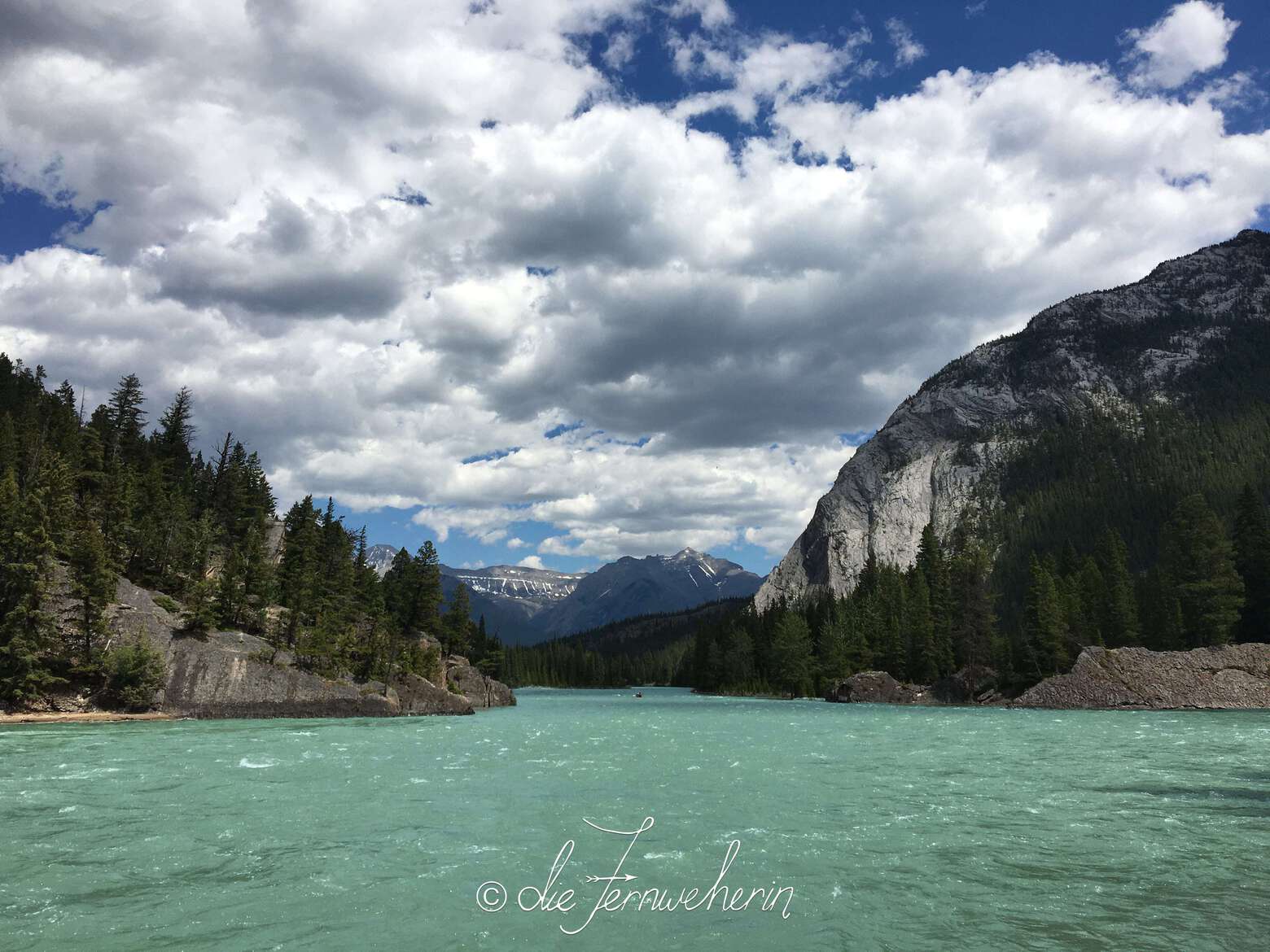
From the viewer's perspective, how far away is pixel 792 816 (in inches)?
832

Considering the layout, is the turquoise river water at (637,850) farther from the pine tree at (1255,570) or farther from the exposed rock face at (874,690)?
the exposed rock face at (874,690)

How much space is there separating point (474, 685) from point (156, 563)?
44.5m

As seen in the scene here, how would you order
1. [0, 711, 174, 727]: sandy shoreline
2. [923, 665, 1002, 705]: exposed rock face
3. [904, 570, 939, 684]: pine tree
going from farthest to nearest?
[904, 570, 939, 684]: pine tree → [923, 665, 1002, 705]: exposed rock face → [0, 711, 174, 727]: sandy shoreline

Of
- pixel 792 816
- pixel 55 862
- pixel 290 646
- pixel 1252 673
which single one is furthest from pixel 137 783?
pixel 1252 673

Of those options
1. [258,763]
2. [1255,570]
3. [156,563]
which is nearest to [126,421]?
[156,563]

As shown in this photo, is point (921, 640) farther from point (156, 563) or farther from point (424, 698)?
point (156, 563)

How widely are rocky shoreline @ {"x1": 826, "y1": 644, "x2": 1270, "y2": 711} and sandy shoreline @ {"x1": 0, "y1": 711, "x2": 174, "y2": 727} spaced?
88.1 m

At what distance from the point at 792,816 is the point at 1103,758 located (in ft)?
71.8

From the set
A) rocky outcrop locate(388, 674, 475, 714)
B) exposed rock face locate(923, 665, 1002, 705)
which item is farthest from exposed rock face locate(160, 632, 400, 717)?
exposed rock face locate(923, 665, 1002, 705)

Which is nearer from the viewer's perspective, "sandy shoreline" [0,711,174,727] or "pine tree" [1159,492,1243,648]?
"sandy shoreline" [0,711,174,727]

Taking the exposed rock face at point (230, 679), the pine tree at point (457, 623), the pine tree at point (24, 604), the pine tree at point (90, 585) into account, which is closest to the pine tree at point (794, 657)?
the pine tree at point (457, 623)

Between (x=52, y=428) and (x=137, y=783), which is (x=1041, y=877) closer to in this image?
(x=137, y=783)

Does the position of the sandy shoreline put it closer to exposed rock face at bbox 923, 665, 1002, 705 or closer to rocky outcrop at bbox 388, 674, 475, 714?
rocky outcrop at bbox 388, 674, 475, 714

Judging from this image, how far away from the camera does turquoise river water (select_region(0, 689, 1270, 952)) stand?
12078mm
